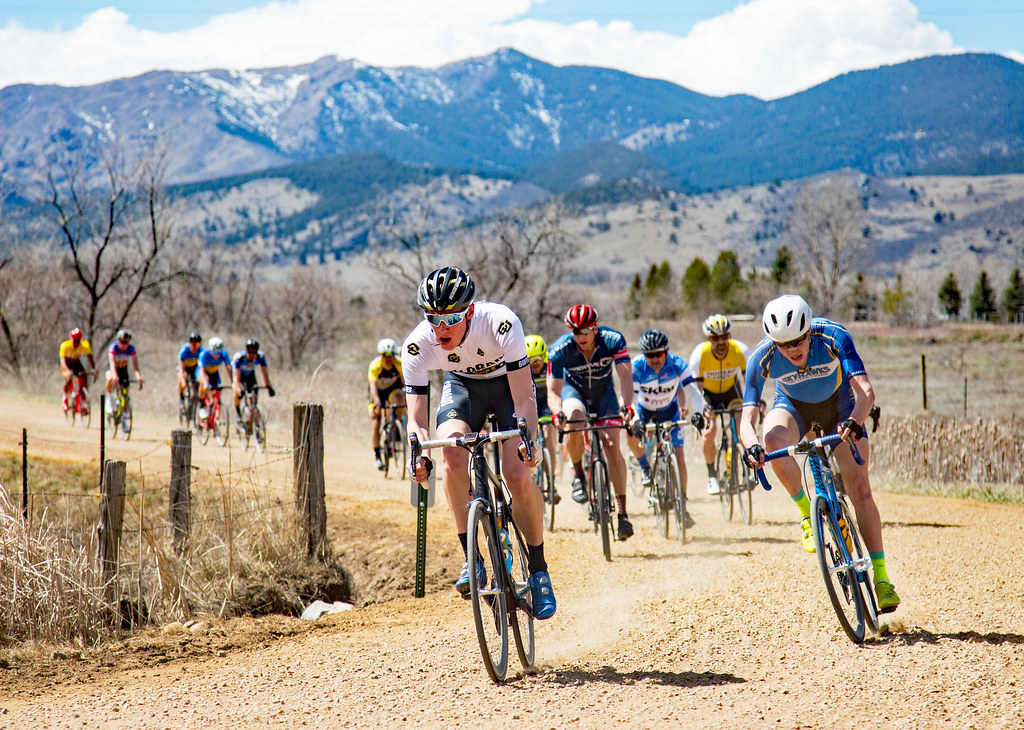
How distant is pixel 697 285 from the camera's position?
295ft

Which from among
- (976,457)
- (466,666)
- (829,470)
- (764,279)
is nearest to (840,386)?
(829,470)

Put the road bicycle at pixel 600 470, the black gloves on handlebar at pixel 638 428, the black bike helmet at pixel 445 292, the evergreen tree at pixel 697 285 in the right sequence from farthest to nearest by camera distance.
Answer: the evergreen tree at pixel 697 285 → the road bicycle at pixel 600 470 → the black gloves on handlebar at pixel 638 428 → the black bike helmet at pixel 445 292

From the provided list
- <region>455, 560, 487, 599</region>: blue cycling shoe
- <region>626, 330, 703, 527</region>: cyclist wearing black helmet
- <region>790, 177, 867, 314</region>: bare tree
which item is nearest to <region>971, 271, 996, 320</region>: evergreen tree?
<region>790, 177, 867, 314</region>: bare tree

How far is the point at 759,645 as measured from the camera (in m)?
5.57

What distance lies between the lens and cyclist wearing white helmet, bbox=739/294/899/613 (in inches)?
212

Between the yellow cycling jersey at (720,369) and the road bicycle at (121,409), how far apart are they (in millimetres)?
12550

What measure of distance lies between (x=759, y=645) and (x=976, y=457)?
10.0 m

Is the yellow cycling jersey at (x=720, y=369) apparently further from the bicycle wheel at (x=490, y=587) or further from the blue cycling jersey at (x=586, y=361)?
the bicycle wheel at (x=490, y=587)

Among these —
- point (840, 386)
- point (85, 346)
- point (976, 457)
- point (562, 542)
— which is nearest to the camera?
point (840, 386)

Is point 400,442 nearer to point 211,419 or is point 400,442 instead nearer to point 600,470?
point 211,419

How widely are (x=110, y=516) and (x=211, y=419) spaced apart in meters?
10.7

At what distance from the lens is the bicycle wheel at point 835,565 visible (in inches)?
202

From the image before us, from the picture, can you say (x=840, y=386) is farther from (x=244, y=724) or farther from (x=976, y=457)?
(x=976, y=457)

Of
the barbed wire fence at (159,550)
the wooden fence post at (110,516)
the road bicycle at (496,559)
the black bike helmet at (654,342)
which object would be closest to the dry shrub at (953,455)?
the black bike helmet at (654,342)
